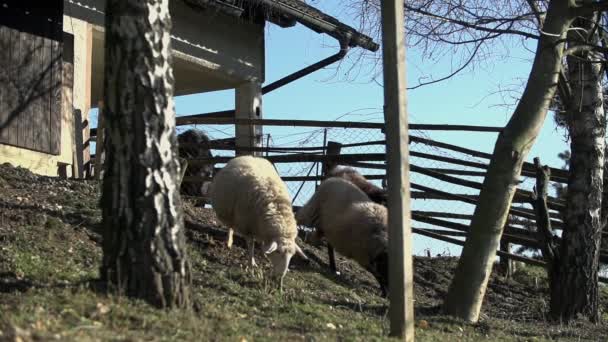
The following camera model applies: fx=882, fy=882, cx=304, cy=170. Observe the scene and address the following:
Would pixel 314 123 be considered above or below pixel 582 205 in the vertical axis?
above

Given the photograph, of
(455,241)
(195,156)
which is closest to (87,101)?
(195,156)

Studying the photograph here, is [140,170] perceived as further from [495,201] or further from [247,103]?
[247,103]

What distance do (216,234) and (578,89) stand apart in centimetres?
446

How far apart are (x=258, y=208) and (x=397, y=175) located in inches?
138

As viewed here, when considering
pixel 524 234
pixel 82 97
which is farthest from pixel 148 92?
pixel 524 234

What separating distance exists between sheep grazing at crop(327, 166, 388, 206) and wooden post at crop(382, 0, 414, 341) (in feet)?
16.7

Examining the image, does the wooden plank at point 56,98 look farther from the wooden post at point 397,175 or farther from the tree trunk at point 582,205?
the wooden post at point 397,175

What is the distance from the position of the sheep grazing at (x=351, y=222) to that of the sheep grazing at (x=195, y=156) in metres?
2.72

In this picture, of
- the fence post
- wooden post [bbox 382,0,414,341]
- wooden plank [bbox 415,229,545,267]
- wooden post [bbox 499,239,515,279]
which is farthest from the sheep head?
wooden post [bbox 499,239,515,279]

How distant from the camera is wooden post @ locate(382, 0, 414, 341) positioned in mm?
6023

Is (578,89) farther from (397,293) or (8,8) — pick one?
(8,8)

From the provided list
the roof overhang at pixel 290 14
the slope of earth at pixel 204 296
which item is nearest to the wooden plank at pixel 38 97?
the slope of earth at pixel 204 296

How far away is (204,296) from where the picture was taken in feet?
23.3

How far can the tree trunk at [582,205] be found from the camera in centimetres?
970
